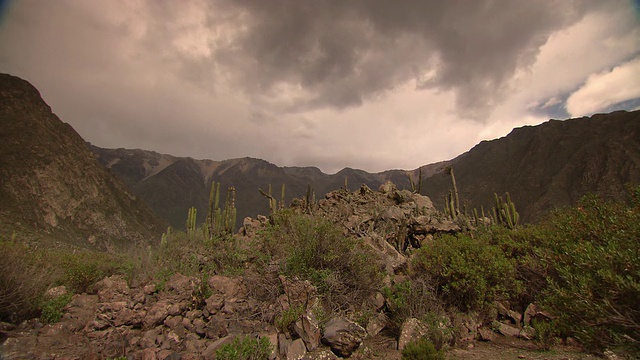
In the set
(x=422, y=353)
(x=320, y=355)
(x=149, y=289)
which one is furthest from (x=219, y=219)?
(x=422, y=353)

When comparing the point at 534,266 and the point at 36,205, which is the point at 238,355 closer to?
the point at 534,266

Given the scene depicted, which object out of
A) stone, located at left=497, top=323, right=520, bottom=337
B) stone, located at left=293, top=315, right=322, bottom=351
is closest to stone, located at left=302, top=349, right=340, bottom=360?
stone, located at left=293, top=315, right=322, bottom=351

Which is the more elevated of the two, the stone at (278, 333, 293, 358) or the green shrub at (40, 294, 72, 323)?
the green shrub at (40, 294, 72, 323)

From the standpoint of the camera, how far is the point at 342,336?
6.20m

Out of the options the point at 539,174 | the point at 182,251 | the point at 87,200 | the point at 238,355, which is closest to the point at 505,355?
the point at 238,355

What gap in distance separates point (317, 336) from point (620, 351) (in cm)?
494

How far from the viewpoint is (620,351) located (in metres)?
4.50

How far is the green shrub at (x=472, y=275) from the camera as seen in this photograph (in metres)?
7.47

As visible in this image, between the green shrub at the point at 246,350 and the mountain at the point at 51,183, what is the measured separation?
4001 cm

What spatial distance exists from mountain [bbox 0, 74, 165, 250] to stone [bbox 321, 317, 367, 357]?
1586 inches

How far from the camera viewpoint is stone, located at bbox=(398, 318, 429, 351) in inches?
254

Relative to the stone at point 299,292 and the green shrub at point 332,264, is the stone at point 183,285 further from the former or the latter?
the stone at point 299,292

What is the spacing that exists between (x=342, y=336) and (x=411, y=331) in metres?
1.59

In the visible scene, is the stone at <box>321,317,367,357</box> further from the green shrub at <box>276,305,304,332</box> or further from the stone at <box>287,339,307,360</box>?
the green shrub at <box>276,305,304,332</box>
